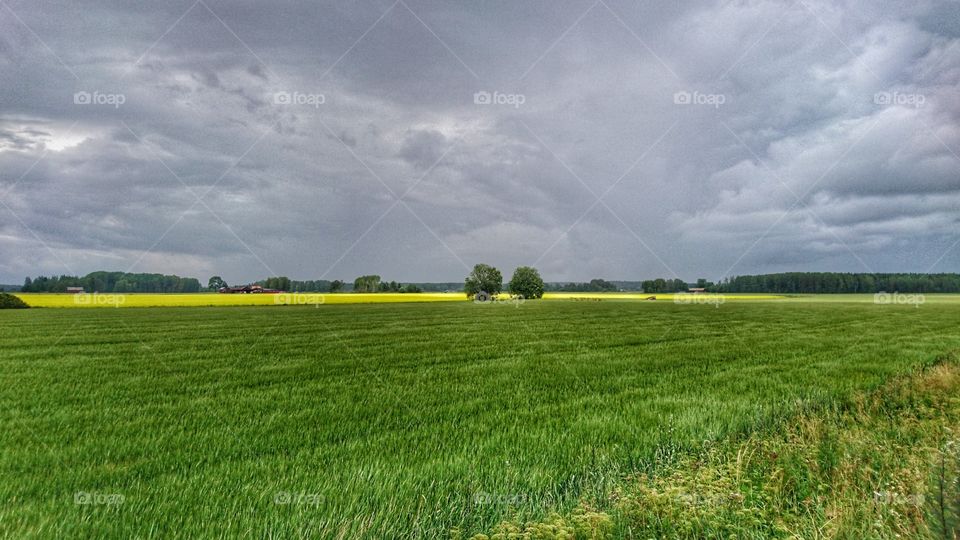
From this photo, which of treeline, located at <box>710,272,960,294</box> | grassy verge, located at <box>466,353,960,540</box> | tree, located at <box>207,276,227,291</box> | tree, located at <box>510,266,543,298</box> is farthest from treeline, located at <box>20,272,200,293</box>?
treeline, located at <box>710,272,960,294</box>

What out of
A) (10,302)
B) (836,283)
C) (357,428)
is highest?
(836,283)

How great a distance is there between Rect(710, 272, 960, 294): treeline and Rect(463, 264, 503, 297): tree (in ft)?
268

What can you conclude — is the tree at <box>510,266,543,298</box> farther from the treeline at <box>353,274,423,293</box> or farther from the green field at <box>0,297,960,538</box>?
the green field at <box>0,297,960,538</box>

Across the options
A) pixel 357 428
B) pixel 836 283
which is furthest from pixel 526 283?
pixel 836 283

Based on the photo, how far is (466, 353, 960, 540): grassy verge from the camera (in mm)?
3434

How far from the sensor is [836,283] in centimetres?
15362

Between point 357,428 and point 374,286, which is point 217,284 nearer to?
point 374,286

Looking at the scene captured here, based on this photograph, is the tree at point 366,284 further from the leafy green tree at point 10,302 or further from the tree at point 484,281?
the leafy green tree at point 10,302

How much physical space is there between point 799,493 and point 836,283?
185 m

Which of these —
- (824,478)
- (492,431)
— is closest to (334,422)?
(492,431)

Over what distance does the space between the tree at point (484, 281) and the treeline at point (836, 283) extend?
81.7 meters

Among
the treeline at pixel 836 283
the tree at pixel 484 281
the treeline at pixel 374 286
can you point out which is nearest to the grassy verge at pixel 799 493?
the tree at pixel 484 281

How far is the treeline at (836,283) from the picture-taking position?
150625mm

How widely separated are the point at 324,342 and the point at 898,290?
180 meters
